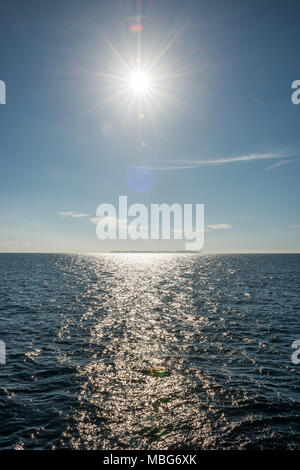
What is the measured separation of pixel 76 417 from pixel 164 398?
544cm

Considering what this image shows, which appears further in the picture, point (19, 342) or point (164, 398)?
point (19, 342)

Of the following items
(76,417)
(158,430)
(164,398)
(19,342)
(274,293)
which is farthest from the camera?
(274,293)

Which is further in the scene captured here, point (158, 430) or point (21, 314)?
point (21, 314)

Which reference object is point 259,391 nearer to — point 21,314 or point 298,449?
point 298,449

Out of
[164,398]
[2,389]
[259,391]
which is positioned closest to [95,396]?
[164,398]

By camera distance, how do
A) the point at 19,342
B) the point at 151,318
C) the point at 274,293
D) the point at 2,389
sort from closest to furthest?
1. the point at 2,389
2. the point at 19,342
3. the point at 151,318
4. the point at 274,293

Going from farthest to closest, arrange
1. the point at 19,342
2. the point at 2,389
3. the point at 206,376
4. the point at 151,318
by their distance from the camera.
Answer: the point at 151,318, the point at 19,342, the point at 206,376, the point at 2,389

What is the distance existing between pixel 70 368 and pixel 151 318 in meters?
17.0

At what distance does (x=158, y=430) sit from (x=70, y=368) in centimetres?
992

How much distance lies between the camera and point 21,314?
38000 millimetres
